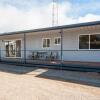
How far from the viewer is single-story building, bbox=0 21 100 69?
545 inches

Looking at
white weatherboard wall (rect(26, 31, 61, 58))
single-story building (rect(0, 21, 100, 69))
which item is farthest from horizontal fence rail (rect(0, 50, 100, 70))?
white weatherboard wall (rect(26, 31, 61, 58))

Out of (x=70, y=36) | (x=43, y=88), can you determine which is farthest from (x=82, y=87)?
(x=70, y=36)

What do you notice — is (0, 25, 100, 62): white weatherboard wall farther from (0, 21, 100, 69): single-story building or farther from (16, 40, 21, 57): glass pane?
(16, 40, 21, 57): glass pane

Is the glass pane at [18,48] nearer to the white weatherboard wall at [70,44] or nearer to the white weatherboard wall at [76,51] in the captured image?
the white weatherboard wall at [70,44]

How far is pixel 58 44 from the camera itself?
16453 millimetres

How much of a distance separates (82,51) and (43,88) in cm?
767

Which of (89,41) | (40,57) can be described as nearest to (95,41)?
(89,41)

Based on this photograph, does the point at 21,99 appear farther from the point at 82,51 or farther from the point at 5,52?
the point at 5,52

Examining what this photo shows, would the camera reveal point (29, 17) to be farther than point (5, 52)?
Yes

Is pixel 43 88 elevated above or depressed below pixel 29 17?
below

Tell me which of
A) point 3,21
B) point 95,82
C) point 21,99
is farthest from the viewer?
point 3,21

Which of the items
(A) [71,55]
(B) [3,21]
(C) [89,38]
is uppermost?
(B) [3,21]

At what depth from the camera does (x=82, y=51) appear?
570 inches

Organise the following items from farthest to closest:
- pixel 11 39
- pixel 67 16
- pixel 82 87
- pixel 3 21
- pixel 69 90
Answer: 1. pixel 3 21
2. pixel 67 16
3. pixel 11 39
4. pixel 82 87
5. pixel 69 90
